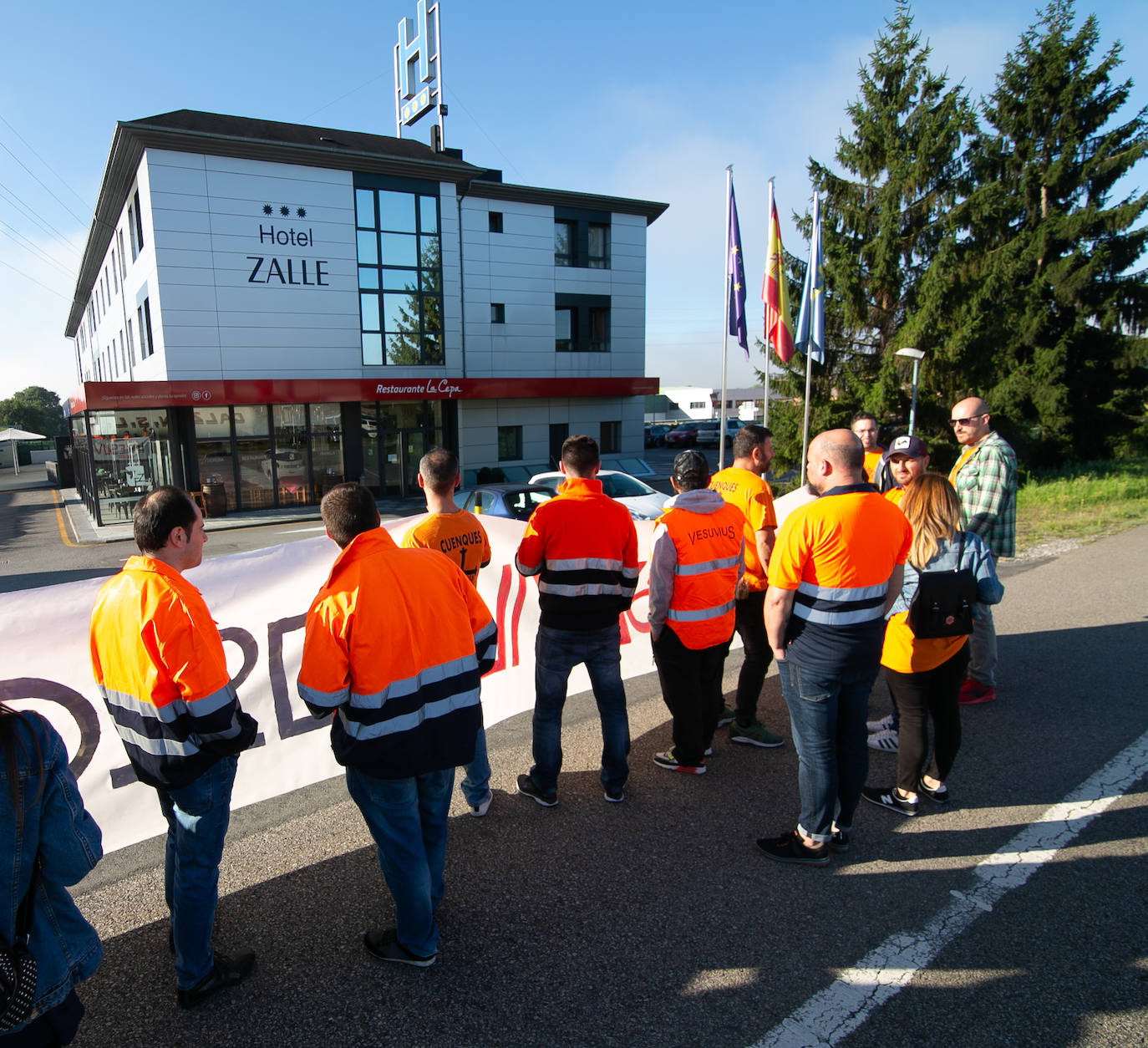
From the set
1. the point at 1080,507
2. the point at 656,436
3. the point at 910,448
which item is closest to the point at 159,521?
the point at 910,448

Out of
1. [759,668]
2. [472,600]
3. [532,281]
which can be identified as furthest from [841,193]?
[472,600]

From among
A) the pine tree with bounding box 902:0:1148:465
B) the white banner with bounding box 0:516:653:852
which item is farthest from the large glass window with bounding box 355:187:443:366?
the white banner with bounding box 0:516:653:852

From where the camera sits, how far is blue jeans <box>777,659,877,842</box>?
3.26 m

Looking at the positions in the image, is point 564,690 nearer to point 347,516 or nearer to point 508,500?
point 347,516

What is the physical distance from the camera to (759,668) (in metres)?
4.66

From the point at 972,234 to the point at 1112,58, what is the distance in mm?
9101

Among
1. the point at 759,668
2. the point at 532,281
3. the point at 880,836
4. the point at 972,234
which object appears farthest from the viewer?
the point at 532,281

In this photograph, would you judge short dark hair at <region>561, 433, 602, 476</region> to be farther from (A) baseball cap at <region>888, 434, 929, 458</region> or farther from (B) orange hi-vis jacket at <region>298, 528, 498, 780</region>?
(A) baseball cap at <region>888, 434, 929, 458</region>

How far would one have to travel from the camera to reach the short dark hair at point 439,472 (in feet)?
12.6

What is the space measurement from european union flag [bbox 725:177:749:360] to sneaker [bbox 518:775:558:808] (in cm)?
1186

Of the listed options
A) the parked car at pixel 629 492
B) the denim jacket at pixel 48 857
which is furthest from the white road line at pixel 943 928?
the parked car at pixel 629 492

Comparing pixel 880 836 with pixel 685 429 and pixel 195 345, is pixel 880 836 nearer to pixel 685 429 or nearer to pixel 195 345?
pixel 195 345

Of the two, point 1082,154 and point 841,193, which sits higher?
point 1082,154

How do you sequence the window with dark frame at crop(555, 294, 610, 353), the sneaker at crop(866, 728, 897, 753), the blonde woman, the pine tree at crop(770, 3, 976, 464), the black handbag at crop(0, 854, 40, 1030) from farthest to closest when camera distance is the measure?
the window with dark frame at crop(555, 294, 610, 353), the pine tree at crop(770, 3, 976, 464), the sneaker at crop(866, 728, 897, 753), the blonde woman, the black handbag at crop(0, 854, 40, 1030)
